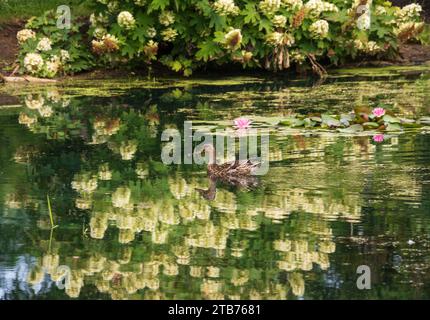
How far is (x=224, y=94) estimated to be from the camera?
13172 mm

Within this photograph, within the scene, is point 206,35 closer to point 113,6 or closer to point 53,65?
point 113,6

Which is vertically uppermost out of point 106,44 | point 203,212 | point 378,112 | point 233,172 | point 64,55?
point 106,44

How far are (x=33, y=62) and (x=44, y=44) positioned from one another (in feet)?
1.18

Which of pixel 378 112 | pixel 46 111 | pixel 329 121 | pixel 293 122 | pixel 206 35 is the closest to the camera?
pixel 378 112

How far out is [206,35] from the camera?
14547 mm

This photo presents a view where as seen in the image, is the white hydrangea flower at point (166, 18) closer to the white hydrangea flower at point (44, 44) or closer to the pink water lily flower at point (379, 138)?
the white hydrangea flower at point (44, 44)

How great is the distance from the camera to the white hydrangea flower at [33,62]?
1448 cm

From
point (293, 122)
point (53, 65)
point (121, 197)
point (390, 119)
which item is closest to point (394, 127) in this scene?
point (390, 119)

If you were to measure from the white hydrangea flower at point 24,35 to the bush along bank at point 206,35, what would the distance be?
13 mm

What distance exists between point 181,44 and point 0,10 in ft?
10.4

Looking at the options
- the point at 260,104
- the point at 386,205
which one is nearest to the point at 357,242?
the point at 386,205

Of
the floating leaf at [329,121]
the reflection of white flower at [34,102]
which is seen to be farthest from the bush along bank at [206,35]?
the floating leaf at [329,121]
